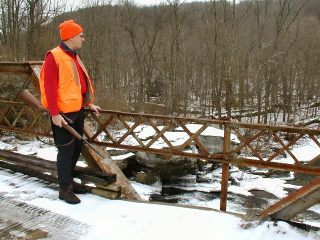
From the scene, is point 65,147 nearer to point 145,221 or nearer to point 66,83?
point 66,83

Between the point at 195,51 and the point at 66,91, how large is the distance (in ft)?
85.6

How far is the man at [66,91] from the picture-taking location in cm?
298

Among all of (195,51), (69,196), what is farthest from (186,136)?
(195,51)

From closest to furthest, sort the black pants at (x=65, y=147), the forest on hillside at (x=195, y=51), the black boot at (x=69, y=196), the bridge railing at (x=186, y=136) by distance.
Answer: the black pants at (x=65, y=147) → the black boot at (x=69, y=196) → the bridge railing at (x=186, y=136) → the forest on hillside at (x=195, y=51)

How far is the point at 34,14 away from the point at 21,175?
2209 centimetres

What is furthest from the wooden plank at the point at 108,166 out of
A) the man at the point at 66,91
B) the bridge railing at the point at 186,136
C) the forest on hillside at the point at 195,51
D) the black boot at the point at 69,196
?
the forest on hillside at the point at 195,51

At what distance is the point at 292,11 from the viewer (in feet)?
88.7

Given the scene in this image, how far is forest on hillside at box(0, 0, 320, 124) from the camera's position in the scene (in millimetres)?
22703

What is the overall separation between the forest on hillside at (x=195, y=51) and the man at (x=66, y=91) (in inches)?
647

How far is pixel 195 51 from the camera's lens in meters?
27.9

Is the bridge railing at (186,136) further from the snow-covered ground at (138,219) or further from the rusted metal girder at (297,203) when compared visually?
the snow-covered ground at (138,219)

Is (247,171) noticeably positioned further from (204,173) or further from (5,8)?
(5,8)

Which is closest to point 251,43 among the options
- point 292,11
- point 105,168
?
point 292,11

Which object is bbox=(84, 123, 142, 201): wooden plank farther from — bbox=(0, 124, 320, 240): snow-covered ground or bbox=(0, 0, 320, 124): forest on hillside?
bbox=(0, 0, 320, 124): forest on hillside
